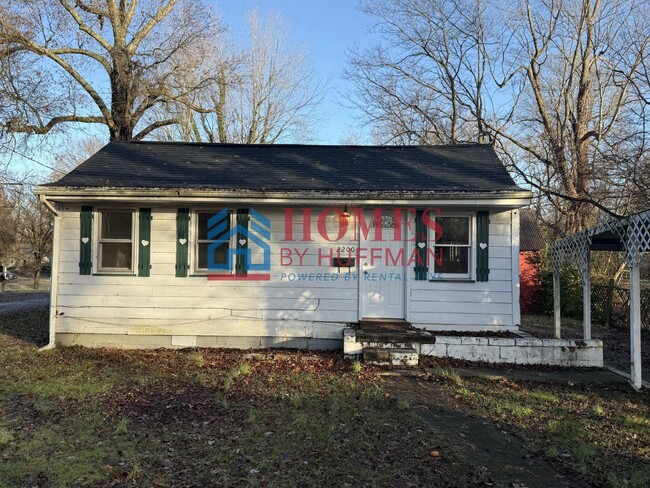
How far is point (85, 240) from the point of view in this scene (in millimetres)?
8203

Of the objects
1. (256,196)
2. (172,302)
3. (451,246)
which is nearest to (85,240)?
(172,302)

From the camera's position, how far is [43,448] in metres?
4.00

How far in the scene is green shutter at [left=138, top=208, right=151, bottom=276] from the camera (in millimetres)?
8227

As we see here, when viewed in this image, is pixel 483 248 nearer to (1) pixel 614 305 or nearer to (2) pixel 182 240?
(2) pixel 182 240

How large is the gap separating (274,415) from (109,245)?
5259 millimetres

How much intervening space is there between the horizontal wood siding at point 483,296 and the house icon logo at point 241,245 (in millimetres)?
3062

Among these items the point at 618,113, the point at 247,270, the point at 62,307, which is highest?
the point at 618,113

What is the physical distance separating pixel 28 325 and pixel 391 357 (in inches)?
371

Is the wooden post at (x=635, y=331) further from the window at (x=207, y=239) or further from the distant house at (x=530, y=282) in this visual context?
the distant house at (x=530, y=282)

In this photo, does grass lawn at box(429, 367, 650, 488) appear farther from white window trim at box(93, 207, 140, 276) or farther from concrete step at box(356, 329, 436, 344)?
white window trim at box(93, 207, 140, 276)

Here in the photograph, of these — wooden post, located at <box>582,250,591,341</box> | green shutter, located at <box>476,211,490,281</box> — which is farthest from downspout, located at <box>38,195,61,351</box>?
wooden post, located at <box>582,250,591,341</box>

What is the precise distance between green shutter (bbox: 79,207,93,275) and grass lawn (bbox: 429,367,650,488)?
6.48 metres

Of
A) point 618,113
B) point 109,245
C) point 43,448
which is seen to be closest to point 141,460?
point 43,448

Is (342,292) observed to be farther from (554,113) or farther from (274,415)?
(554,113)
